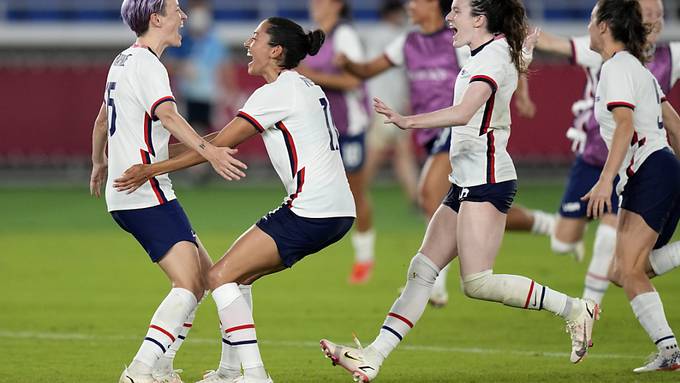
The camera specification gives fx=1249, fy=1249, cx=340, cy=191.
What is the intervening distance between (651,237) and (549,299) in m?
0.81

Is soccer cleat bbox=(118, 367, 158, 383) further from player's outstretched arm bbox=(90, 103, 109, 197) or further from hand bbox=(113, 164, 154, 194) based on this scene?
player's outstretched arm bbox=(90, 103, 109, 197)

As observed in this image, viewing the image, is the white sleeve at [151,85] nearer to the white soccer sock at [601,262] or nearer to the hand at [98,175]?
the hand at [98,175]

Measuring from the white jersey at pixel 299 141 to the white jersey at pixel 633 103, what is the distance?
5.64 ft

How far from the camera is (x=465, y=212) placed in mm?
7152

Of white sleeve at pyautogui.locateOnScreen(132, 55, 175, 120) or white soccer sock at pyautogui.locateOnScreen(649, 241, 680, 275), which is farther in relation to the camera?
white soccer sock at pyautogui.locateOnScreen(649, 241, 680, 275)

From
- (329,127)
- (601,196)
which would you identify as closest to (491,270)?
(601,196)

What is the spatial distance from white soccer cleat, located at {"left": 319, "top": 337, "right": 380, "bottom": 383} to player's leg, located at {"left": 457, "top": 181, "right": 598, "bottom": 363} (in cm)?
71

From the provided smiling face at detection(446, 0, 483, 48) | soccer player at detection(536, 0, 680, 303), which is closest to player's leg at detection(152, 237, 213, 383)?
smiling face at detection(446, 0, 483, 48)

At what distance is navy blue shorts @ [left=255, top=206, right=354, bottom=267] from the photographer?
681 cm

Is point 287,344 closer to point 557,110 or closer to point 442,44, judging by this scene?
point 442,44

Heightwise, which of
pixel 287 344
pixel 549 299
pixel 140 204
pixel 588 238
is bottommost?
pixel 588 238

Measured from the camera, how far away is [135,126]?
22.5ft

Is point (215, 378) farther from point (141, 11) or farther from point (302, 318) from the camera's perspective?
point (302, 318)

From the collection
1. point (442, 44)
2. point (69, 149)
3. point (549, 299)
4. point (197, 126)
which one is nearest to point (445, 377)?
point (549, 299)
